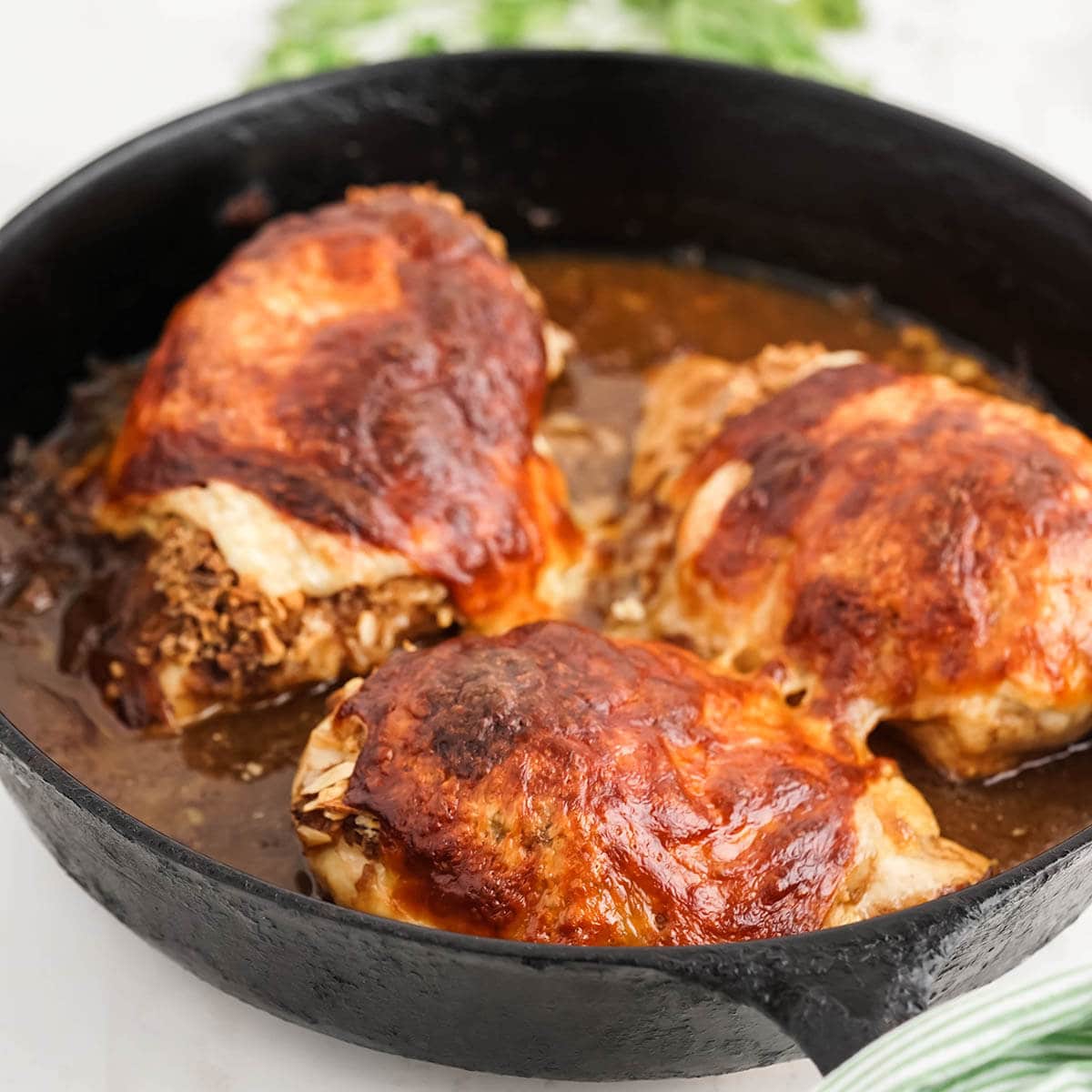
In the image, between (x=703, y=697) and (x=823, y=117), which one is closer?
(x=703, y=697)

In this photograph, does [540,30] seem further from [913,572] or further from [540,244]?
[913,572]

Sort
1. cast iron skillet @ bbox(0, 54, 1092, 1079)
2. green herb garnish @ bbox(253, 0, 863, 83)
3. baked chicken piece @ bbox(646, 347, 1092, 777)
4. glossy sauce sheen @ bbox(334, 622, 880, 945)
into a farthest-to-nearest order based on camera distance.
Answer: green herb garnish @ bbox(253, 0, 863, 83)
baked chicken piece @ bbox(646, 347, 1092, 777)
glossy sauce sheen @ bbox(334, 622, 880, 945)
cast iron skillet @ bbox(0, 54, 1092, 1079)

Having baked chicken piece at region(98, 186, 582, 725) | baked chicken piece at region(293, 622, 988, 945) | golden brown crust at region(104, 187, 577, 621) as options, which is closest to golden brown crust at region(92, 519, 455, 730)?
baked chicken piece at region(98, 186, 582, 725)

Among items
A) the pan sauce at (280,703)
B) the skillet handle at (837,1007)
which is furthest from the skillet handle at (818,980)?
the pan sauce at (280,703)

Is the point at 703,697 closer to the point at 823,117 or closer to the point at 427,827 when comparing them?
the point at 427,827

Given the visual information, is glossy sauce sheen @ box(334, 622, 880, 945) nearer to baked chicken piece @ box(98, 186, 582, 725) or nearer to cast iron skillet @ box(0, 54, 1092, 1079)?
cast iron skillet @ box(0, 54, 1092, 1079)

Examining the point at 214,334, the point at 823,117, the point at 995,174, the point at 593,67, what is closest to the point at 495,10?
the point at 593,67

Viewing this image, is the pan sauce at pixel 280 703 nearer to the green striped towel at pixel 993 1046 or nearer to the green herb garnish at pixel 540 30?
the green striped towel at pixel 993 1046
